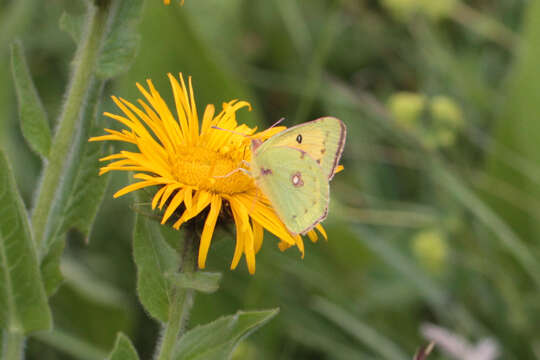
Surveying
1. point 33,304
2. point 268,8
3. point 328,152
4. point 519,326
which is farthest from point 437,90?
point 33,304

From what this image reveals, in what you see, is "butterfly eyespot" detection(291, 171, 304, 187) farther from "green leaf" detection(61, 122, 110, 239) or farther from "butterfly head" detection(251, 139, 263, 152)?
"green leaf" detection(61, 122, 110, 239)

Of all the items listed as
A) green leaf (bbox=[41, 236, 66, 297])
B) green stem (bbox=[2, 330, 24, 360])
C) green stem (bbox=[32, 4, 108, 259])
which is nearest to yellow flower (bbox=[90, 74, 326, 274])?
green stem (bbox=[32, 4, 108, 259])

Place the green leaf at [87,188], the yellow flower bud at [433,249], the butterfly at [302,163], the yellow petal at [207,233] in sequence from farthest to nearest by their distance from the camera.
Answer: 1. the yellow flower bud at [433,249]
2. the green leaf at [87,188]
3. the butterfly at [302,163]
4. the yellow petal at [207,233]

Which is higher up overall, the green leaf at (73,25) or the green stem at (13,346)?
the green leaf at (73,25)

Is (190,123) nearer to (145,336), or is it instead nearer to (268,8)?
(145,336)

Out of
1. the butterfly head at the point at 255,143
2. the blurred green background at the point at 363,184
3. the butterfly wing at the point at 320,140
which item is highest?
the butterfly wing at the point at 320,140

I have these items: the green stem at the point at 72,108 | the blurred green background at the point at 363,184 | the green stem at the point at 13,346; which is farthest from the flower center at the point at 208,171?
the blurred green background at the point at 363,184

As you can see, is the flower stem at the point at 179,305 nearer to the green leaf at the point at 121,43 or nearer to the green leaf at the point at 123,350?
the green leaf at the point at 123,350

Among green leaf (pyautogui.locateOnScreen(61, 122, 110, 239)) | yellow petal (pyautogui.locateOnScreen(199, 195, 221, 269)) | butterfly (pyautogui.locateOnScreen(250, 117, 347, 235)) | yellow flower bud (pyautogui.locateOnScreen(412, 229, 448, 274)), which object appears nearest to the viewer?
yellow petal (pyautogui.locateOnScreen(199, 195, 221, 269))
